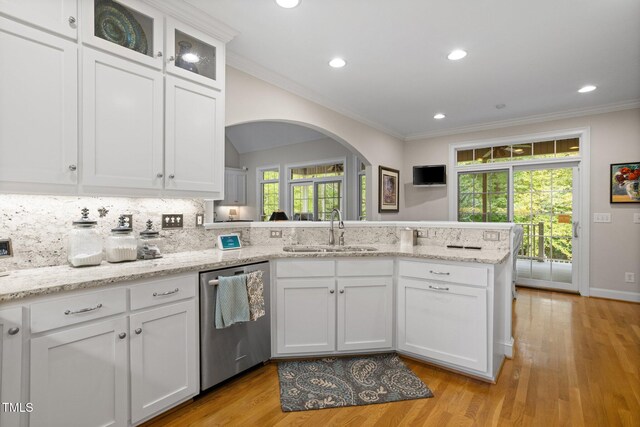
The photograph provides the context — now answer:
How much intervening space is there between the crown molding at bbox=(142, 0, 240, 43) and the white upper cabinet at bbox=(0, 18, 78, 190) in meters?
0.66

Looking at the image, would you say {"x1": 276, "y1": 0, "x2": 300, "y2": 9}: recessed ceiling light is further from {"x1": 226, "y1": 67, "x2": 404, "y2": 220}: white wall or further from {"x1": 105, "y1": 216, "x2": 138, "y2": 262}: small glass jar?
{"x1": 105, "y1": 216, "x2": 138, "y2": 262}: small glass jar

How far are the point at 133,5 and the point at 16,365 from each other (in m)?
1.99

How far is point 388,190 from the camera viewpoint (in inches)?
219

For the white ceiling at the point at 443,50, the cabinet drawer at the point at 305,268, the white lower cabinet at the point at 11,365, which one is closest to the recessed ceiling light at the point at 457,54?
the white ceiling at the point at 443,50

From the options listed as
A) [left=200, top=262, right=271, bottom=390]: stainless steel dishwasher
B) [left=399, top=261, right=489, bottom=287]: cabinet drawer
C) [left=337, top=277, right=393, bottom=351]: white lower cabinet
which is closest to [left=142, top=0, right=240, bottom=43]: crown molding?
[left=200, top=262, right=271, bottom=390]: stainless steel dishwasher

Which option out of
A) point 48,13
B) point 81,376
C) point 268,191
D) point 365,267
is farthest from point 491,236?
point 268,191

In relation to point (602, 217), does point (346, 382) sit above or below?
below

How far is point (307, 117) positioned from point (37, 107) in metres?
2.60

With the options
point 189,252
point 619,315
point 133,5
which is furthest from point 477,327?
point 133,5

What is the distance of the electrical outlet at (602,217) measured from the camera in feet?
14.2

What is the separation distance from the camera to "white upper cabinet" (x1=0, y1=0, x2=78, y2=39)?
154cm

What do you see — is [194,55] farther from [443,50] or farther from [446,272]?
[446,272]

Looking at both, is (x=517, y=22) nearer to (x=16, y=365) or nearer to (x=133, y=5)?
(x=133, y=5)

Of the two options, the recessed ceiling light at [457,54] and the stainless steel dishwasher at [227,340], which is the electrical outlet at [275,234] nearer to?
the stainless steel dishwasher at [227,340]
